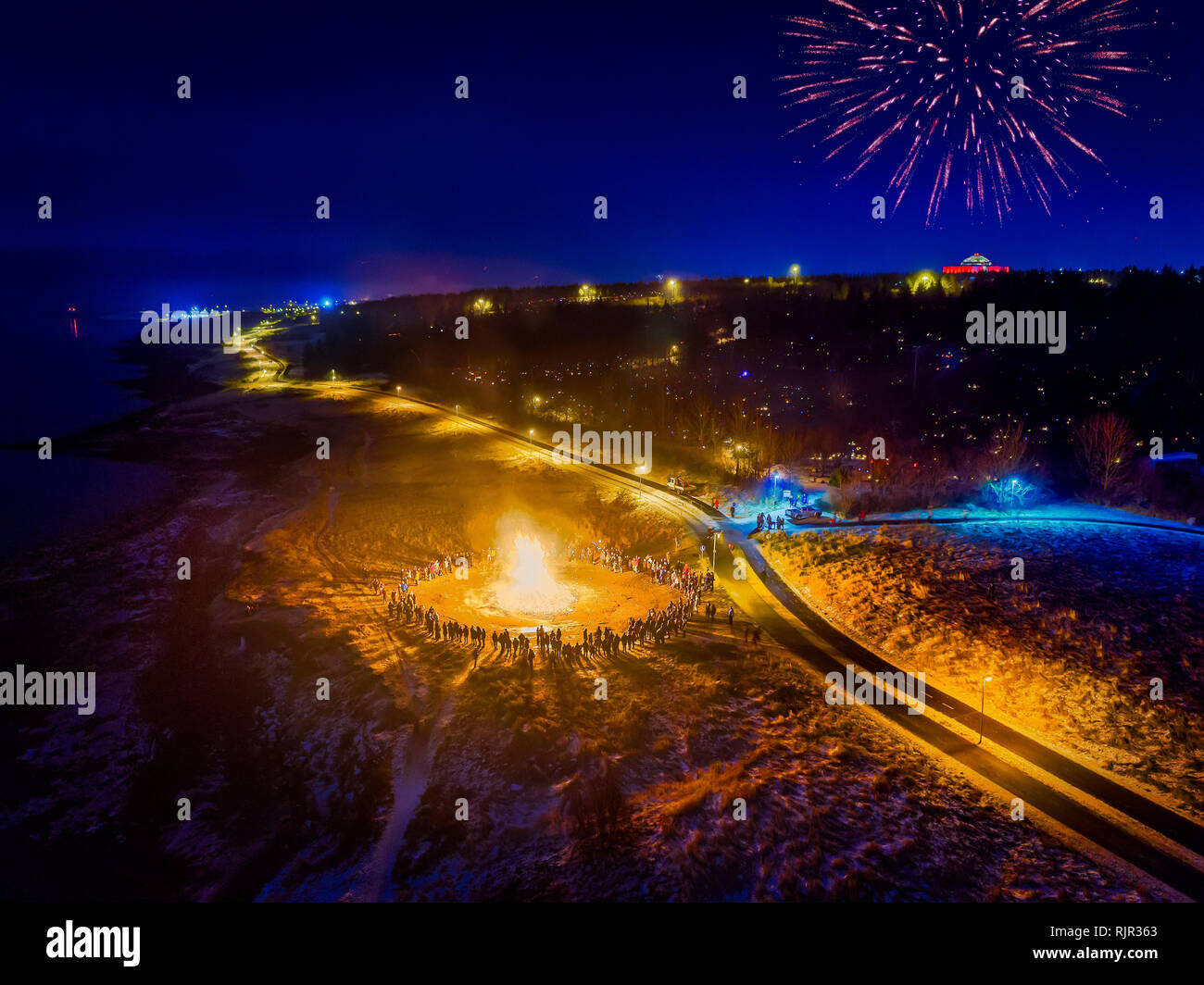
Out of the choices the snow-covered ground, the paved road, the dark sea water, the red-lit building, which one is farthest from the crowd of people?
the red-lit building

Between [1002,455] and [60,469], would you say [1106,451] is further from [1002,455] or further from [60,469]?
[60,469]

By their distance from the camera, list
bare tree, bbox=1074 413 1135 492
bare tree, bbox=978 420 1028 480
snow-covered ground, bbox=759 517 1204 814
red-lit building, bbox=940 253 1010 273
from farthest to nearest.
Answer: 1. red-lit building, bbox=940 253 1010 273
2. bare tree, bbox=978 420 1028 480
3. bare tree, bbox=1074 413 1135 492
4. snow-covered ground, bbox=759 517 1204 814

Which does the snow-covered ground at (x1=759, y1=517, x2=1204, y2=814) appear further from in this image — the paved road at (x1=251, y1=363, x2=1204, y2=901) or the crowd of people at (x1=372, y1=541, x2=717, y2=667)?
the crowd of people at (x1=372, y1=541, x2=717, y2=667)

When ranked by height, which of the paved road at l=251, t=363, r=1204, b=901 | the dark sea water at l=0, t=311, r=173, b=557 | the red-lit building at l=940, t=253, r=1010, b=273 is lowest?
the paved road at l=251, t=363, r=1204, b=901

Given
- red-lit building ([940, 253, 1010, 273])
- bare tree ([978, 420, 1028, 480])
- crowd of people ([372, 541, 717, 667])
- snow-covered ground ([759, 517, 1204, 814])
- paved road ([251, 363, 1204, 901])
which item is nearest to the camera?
paved road ([251, 363, 1204, 901])

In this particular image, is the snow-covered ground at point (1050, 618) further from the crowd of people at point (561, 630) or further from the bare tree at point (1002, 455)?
the bare tree at point (1002, 455)

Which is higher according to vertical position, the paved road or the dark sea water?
the dark sea water
